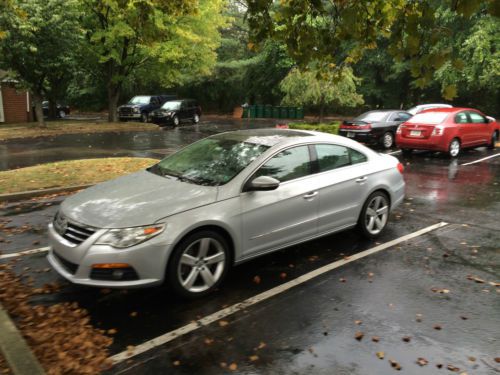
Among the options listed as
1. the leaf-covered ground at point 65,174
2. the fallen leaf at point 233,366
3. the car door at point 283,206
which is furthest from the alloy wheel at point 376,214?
the leaf-covered ground at point 65,174

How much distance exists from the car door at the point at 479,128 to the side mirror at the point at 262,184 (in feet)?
42.2

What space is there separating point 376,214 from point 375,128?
10751 mm

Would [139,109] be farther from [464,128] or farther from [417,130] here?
[464,128]

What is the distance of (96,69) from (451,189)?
79.4 ft

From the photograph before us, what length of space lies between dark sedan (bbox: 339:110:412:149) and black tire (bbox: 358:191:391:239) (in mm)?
10399

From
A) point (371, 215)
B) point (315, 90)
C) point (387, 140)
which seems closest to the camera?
point (371, 215)

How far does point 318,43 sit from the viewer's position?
19.8 feet

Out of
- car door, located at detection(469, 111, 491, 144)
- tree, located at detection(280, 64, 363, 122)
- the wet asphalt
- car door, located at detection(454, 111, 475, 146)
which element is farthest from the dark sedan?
the wet asphalt

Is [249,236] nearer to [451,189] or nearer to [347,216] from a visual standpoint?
[347,216]

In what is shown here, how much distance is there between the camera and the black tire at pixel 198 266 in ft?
14.6

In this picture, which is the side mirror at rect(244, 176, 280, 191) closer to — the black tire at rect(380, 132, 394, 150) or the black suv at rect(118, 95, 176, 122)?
the black tire at rect(380, 132, 394, 150)

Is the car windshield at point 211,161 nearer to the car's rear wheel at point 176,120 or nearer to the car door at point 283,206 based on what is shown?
the car door at point 283,206

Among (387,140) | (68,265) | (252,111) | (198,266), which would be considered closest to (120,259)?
(68,265)

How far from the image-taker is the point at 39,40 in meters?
21.5
